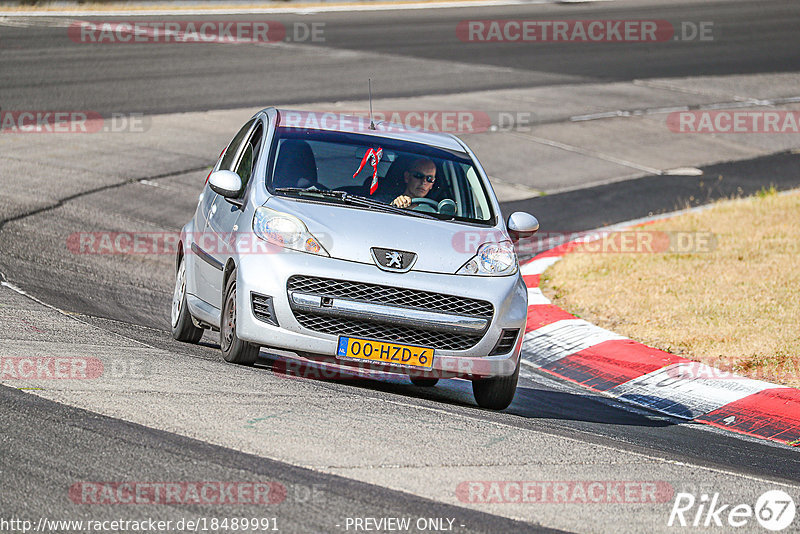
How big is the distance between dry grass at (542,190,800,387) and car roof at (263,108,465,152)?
2.65 metres

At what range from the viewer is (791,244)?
1277 centimetres

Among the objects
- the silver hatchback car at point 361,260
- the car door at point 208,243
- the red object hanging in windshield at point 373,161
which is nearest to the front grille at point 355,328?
the silver hatchback car at point 361,260

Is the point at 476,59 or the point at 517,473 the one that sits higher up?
the point at 476,59

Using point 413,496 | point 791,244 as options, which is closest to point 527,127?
point 791,244

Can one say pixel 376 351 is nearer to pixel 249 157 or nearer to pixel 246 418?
pixel 246 418

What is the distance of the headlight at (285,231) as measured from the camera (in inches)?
273

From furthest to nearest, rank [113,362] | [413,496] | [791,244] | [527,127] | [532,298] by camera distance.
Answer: [527,127] → [791,244] → [532,298] → [113,362] → [413,496]

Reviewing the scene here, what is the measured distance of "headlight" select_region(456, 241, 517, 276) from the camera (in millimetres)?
7113

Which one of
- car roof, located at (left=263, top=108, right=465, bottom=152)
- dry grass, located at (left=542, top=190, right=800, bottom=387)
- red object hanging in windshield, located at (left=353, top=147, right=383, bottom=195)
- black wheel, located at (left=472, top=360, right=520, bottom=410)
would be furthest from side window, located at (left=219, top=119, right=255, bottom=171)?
dry grass, located at (left=542, top=190, right=800, bottom=387)

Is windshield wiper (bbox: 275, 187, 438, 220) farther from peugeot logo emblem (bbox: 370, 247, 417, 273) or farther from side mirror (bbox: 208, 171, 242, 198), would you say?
peugeot logo emblem (bbox: 370, 247, 417, 273)

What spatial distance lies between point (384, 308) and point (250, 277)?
2.71 ft

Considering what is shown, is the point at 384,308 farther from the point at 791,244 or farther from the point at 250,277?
the point at 791,244

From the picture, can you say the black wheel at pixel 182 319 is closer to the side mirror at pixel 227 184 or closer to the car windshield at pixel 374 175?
the side mirror at pixel 227 184

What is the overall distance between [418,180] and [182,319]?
6.66 ft
